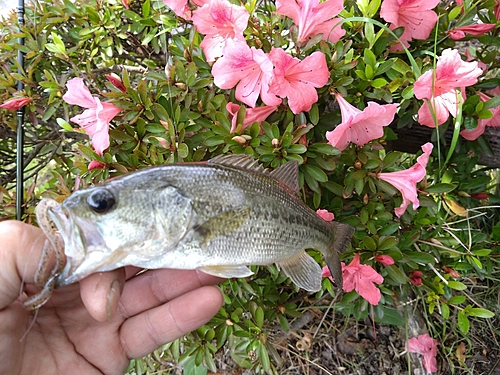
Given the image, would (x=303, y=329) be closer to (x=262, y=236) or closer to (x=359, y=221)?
(x=359, y=221)

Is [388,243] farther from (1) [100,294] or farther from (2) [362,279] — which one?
(1) [100,294]

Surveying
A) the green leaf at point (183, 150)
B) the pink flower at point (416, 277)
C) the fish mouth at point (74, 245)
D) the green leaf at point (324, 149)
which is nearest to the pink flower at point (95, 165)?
the green leaf at point (183, 150)

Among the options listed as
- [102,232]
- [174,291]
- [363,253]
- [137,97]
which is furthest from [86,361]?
[363,253]

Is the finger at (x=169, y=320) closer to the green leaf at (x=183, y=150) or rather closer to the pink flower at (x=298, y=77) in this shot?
the green leaf at (x=183, y=150)

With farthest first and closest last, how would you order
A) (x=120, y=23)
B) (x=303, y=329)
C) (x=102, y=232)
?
(x=303, y=329)
(x=120, y=23)
(x=102, y=232)

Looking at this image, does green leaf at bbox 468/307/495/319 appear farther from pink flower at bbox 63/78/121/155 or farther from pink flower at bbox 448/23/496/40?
pink flower at bbox 63/78/121/155

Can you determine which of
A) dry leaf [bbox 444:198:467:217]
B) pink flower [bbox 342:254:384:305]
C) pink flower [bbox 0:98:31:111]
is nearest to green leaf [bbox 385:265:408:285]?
pink flower [bbox 342:254:384:305]
